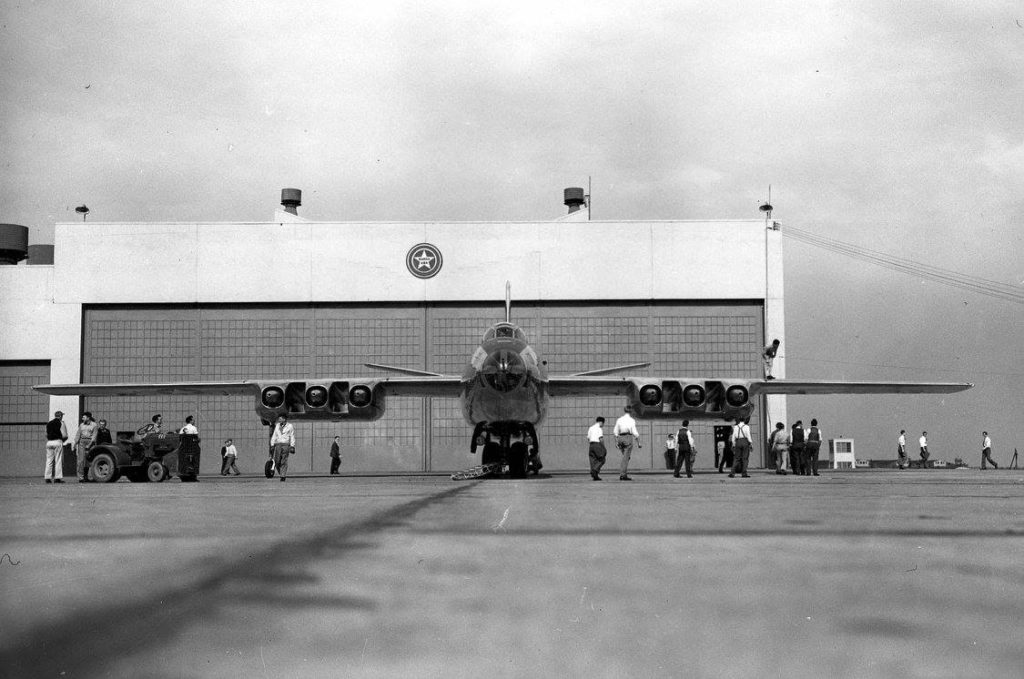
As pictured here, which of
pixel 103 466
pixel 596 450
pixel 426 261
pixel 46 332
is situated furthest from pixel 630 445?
pixel 46 332

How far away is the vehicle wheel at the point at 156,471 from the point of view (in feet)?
78.7

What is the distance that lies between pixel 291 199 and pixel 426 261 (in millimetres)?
8312

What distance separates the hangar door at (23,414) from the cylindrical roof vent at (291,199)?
1262 cm

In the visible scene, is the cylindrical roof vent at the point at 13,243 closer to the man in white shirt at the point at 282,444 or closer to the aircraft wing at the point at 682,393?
the man in white shirt at the point at 282,444

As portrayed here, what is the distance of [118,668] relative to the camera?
2.29 m

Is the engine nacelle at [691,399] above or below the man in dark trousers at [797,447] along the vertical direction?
above

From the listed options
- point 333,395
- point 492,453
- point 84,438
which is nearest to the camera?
point 492,453

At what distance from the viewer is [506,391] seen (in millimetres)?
21891

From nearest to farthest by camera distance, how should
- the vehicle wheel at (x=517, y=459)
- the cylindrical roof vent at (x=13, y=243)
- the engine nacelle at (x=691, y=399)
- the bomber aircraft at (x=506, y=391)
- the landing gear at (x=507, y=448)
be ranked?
the bomber aircraft at (x=506, y=391), the landing gear at (x=507, y=448), the vehicle wheel at (x=517, y=459), the engine nacelle at (x=691, y=399), the cylindrical roof vent at (x=13, y=243)

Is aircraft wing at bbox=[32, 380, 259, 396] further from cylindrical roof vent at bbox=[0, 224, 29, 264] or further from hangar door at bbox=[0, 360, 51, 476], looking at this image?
cylindrical roof vent at bbox=[0, 224, 29, 264]

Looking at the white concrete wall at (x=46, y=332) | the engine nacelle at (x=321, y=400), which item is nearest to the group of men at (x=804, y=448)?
the engine nacelle at (x=321, y=400)

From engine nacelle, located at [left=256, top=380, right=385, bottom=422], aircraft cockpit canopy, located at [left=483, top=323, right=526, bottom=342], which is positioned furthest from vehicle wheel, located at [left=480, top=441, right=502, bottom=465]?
engine nacelle, located at [left=256, top=380, right=385, bottom=422]

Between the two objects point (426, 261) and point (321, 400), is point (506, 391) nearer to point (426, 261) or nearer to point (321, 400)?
point (321, 400)

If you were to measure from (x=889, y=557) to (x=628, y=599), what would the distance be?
172 centimetres
